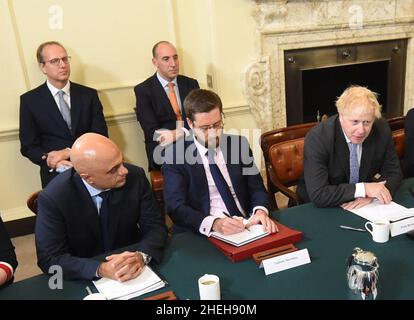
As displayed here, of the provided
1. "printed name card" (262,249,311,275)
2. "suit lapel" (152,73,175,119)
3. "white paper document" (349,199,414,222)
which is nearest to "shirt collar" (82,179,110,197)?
"printed name card" (262,249,311,275)

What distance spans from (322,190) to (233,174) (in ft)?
1.33

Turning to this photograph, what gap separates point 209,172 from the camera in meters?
1.86

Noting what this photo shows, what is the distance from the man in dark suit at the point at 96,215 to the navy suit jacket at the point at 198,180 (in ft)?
0.59

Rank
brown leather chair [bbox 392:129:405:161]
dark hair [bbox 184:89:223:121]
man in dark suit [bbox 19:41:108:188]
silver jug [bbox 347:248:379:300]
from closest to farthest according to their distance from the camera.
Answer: silver jug [bbox 347:248:379:300] < dark hair [bbox 184:89:223:121] < brown leather chair [bbox 392:129:405:161] < man in dark suit [bbox 19:41:108:188]

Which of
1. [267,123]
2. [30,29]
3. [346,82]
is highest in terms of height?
[30,29]

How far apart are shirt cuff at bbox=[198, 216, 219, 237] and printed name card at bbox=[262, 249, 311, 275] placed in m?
0.32

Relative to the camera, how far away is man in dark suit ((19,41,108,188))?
9.12 feet

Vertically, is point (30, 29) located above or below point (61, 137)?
above

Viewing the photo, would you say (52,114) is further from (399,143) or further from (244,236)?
(399,143)

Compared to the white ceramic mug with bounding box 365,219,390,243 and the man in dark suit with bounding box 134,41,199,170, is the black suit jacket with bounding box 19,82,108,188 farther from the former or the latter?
the white ceramic mug with bounding box 365,219,390,243

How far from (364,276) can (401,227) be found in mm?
443
